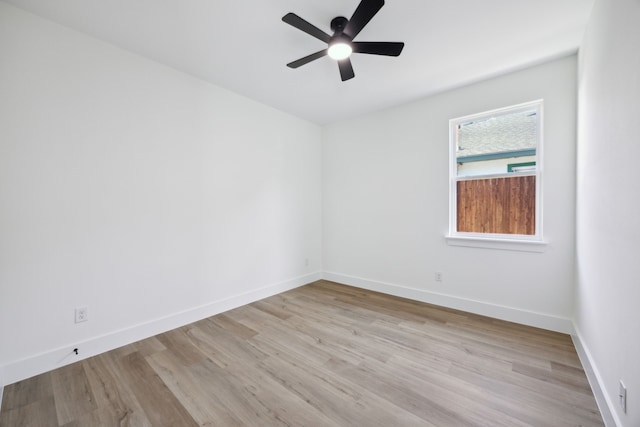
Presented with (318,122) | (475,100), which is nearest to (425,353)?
(475,100)

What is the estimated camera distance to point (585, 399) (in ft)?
5.21

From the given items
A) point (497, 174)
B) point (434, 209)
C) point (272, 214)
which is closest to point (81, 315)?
point (272, 214)

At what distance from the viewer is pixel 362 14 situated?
1.61 m

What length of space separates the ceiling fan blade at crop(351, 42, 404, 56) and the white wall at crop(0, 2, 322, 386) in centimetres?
185

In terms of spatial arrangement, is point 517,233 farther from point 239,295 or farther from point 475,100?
point 239,295

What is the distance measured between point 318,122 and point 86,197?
3229 mm

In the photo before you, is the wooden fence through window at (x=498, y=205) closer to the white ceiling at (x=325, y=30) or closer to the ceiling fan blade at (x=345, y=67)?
the white ceiling at (x=325, y=30)

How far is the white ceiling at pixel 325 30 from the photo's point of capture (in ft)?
A: 5.89

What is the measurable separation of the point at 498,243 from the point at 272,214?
9.22ft

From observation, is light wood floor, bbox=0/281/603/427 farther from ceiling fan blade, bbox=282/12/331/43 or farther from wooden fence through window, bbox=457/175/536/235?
ceiling fan blade, bbox=282/12/331/43

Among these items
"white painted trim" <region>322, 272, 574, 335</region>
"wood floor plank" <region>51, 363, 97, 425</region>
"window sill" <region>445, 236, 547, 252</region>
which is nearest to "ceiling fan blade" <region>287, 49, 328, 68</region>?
"window sill" <region>445, 236, 547, 252</region>

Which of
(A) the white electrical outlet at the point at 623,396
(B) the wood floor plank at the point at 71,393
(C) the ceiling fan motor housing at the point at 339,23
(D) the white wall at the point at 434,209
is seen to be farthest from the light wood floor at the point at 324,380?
(C) the ceiling fan motor housing at the point at 339,23

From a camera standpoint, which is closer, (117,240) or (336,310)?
(117,240)

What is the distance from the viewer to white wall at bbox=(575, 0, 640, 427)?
45.3 inches
